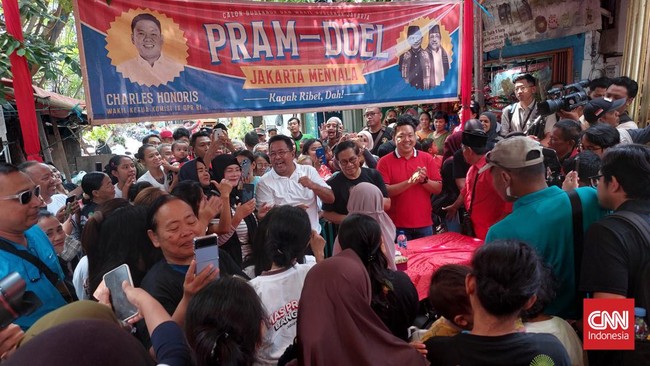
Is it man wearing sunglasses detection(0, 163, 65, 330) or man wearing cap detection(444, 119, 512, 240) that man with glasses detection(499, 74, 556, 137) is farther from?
man wearing sunglasses detection(0, 163, 65, 330)

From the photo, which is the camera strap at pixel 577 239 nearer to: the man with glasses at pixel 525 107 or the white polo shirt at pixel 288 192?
the white polo shirt at pixel 288 192

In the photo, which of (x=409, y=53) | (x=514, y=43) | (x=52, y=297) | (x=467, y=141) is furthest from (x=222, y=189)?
(x=514, y=43)

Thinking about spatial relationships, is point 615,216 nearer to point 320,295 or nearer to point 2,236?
point 320,295

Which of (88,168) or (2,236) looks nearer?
(2,236)

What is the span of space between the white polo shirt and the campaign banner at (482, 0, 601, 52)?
4.82m

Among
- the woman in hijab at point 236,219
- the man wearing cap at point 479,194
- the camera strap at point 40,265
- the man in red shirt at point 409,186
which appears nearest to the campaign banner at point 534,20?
the man in red shirt at point 409,186

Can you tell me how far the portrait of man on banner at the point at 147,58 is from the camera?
3449 mm

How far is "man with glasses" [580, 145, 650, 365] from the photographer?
5.42 ft

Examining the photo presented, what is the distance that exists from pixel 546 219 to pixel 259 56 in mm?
2911

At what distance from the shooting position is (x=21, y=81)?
9.89 feet

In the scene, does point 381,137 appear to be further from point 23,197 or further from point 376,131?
point 23,197

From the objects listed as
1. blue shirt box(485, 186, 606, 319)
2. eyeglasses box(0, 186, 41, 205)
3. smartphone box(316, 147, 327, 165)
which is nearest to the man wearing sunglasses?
eyeglasses box(0, 186, 41, 205)

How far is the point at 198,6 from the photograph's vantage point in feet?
12.0

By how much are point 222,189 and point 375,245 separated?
141cm
